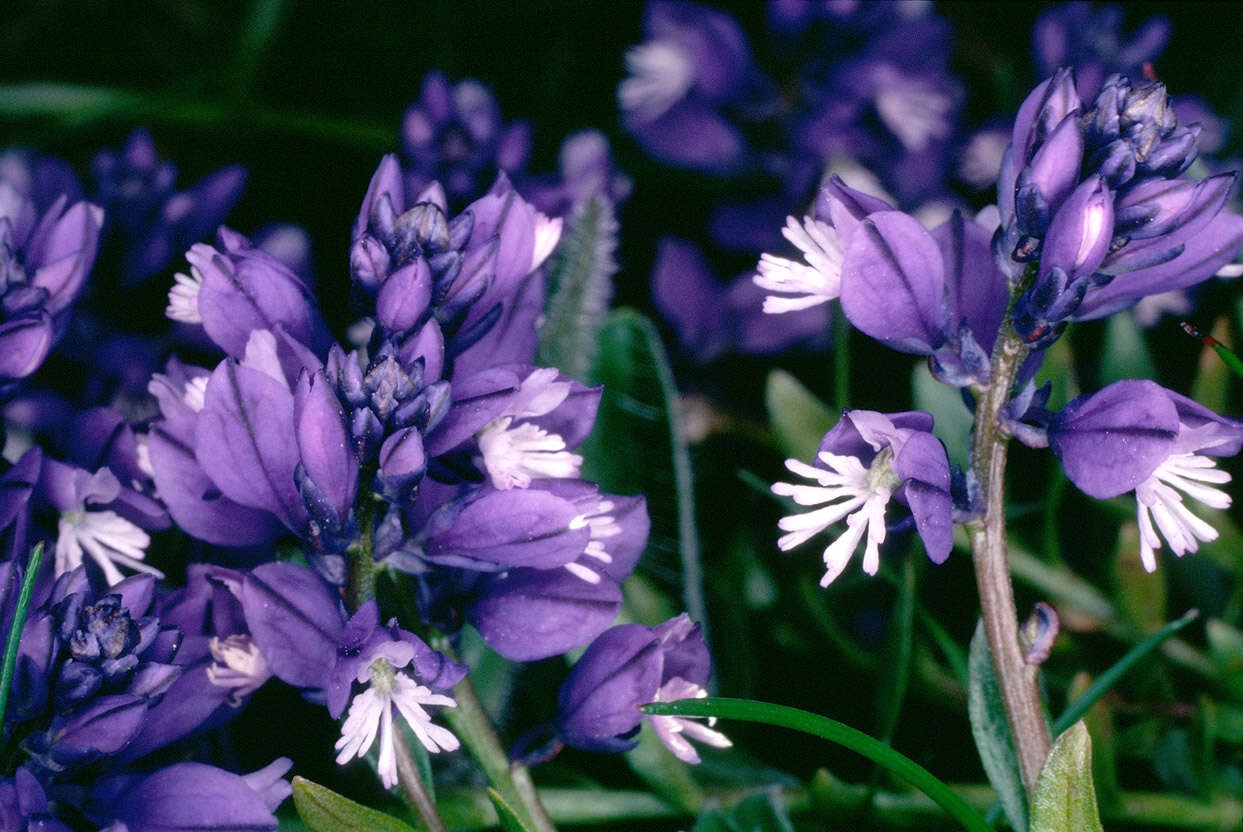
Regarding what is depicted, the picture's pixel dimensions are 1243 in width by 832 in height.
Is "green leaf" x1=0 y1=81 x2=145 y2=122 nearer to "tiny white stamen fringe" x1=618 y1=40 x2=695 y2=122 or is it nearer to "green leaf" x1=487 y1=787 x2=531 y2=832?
"tiny white stamen fringe" x1=618 y1=40 x2=695 y2=122

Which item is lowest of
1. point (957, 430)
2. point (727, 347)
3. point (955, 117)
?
point (727, 347)

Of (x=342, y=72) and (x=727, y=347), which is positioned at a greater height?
(x=342, y=72)

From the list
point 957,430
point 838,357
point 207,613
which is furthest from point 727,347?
point 207,613

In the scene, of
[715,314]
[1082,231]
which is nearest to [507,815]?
[1082,231]

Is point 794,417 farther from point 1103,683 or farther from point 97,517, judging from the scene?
point 97,517

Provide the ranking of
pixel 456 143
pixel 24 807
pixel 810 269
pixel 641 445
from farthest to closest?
pixel 456 143, pixel 641 445, pixel 810 269, pixel 24 807

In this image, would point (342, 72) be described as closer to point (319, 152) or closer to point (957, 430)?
point (319, 152)

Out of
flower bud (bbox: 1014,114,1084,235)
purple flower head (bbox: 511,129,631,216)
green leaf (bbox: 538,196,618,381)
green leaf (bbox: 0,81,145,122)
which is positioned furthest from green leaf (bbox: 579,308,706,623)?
green leaf (bbox: 0,81,145,122)
